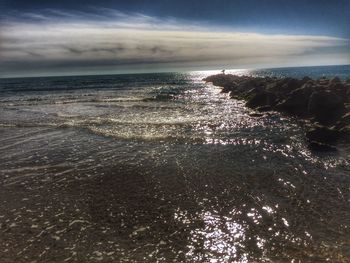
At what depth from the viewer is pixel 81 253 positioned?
719cm

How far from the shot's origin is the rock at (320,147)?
50.4 ft

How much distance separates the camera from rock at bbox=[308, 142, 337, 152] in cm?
1537

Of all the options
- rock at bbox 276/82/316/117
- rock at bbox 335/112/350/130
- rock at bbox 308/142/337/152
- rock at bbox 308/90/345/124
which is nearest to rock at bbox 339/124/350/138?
rock at bbox 335/112/350/130

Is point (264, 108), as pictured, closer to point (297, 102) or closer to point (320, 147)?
point (297, 102)

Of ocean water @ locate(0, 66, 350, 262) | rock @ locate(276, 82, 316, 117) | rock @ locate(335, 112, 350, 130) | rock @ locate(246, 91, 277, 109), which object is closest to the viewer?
ocean water @ locate(0, 66, 350, 262)

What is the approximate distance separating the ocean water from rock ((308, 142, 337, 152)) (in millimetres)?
442

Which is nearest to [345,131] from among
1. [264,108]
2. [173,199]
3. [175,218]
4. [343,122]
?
[343,122]

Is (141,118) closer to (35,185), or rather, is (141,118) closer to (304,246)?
(35,185)

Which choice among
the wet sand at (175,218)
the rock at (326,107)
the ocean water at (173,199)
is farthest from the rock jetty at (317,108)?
the wet sand at (175,218)

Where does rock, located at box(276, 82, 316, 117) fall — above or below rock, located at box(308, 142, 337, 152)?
above

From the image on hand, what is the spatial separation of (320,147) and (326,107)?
720 centimetres

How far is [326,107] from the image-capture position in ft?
71.8

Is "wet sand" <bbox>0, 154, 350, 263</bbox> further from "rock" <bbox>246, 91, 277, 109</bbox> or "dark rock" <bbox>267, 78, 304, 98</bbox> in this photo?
"dark rock" <bbox>267, 78, 304, 98</bbox>

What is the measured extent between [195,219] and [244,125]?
14459mm
